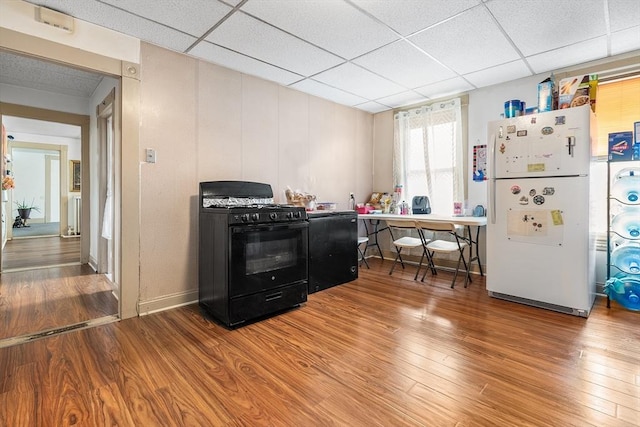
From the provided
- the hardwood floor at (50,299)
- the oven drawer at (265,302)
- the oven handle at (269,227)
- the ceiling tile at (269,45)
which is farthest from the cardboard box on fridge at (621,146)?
the hardwood floor at (50,299)

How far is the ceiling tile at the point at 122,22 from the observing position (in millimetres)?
2180

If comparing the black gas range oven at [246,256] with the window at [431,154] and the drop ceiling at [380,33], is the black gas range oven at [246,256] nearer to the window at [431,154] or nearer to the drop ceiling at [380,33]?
the drop ceiling at [380,33]

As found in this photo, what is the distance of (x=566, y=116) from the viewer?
2689 millimetres

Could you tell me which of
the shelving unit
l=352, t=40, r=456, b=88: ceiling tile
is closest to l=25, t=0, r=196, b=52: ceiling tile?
l=352, t=40, r=456, b=88: ceiling tile

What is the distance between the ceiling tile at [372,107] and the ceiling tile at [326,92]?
16 cm

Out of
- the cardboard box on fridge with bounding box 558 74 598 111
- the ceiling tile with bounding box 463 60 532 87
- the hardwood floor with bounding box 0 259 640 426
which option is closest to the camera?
the hardwood floor with bounding box 0 259 640 426

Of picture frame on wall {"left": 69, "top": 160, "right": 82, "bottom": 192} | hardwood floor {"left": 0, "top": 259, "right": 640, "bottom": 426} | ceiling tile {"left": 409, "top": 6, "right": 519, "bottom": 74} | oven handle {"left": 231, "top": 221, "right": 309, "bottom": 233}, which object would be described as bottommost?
hardwood floor {"left": 0, "top": 259, "right": 640, "bottom": 426}

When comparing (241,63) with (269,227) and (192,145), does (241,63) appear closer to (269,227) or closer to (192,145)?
(192,145)

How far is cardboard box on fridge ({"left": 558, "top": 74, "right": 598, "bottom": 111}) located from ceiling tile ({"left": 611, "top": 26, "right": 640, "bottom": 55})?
364 millimetres

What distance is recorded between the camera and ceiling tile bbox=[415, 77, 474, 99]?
3764 millimetres

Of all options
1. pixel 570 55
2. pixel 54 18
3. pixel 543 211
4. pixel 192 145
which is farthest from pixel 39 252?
pixel 570 55

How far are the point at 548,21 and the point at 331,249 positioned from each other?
9.36 ft

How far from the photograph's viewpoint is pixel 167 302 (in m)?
2.86

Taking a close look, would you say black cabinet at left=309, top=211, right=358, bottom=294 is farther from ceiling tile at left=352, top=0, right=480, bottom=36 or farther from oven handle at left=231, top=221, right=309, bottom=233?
ceiling tile at left=352, top=0, right=480, bottom=36
